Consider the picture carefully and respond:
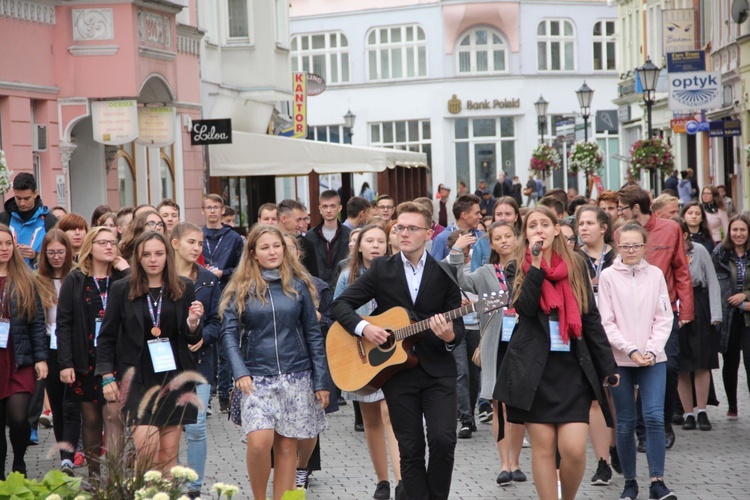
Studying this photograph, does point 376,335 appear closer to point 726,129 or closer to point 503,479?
point 503,479

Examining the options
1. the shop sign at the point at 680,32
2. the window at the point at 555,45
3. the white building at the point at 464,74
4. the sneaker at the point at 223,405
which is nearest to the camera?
the sneaker at the point at 223,405

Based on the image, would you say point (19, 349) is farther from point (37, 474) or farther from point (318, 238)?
point (318, 238)

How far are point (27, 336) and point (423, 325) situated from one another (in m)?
3.24

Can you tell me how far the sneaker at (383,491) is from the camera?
877 cm

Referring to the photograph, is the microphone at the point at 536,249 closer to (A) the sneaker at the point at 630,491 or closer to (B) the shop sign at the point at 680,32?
(A) the sneaker at the point at 630,491

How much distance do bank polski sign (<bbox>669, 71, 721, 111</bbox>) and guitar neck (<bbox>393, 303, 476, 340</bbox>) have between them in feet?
66.8

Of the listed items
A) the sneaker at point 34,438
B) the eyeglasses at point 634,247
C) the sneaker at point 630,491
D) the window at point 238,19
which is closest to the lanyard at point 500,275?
the eyeglasses at point 634,247

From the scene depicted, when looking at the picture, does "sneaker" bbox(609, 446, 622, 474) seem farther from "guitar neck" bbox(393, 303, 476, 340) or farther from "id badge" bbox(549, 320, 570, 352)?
"guitar neck" bbox(393, 303, 476, 340)

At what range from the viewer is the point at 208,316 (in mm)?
8508

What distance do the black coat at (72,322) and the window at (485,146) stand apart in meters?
55.1

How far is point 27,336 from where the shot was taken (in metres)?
9.11

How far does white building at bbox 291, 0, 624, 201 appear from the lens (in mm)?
63094

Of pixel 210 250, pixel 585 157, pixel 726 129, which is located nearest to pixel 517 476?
pixel 210 250

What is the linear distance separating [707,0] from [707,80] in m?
12.9
